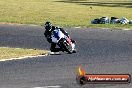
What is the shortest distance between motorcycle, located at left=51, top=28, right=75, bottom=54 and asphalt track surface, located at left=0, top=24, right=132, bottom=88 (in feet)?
1.43

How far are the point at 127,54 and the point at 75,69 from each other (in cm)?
517

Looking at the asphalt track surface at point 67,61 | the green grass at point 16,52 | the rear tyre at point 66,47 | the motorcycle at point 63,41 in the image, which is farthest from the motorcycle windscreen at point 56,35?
the asphalt track surface at point 67,61

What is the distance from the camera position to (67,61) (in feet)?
71.9

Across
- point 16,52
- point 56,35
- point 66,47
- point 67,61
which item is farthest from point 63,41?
point 67,61

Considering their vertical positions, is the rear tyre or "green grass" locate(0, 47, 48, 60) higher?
the rear tyre

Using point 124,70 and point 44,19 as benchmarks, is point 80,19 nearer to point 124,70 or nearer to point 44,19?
point 44,19

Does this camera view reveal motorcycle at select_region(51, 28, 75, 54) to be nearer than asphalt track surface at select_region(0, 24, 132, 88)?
No

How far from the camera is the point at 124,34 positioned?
1309 inches

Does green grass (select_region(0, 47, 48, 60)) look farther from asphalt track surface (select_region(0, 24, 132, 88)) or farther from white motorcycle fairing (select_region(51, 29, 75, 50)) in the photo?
asphalt track surface (select_region(0, 24, 132, 88))

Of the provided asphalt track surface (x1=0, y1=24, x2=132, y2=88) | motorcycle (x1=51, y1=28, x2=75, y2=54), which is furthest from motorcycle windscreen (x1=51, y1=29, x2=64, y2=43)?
asphalt track surface (x1=0, y1=24, x2=132, y2=88)

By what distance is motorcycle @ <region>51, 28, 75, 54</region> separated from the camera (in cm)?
2434

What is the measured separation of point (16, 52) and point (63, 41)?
2193mm

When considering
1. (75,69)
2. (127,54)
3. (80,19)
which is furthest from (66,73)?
(80,19)

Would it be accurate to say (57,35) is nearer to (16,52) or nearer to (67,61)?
(16,52)
